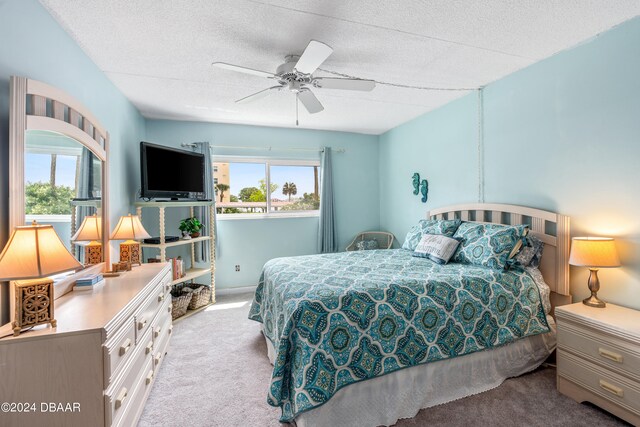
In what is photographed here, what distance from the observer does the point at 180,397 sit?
83.4 inches

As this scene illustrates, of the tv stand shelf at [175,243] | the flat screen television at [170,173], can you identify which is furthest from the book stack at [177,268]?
the flat screen television at [170,173]

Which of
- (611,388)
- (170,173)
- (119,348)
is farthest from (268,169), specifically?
(611,388)

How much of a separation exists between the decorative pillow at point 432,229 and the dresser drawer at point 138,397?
268 cm

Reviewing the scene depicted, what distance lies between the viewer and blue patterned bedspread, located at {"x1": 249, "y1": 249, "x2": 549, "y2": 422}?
1.74 metres

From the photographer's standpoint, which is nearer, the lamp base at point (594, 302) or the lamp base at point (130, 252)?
the lamp base at point (594, 302)

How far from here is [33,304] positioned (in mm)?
1293

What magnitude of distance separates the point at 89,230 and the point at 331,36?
2.27 m

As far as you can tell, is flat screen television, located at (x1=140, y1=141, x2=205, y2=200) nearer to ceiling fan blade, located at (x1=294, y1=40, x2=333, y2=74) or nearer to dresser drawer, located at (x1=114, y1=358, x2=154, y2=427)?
dresser drawer, located at (x1=114, y1=358, x2=154, y2=427)

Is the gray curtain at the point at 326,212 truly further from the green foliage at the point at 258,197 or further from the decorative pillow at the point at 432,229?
the decorative pillow at the point at 432,229

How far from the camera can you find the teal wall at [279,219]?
4.36m

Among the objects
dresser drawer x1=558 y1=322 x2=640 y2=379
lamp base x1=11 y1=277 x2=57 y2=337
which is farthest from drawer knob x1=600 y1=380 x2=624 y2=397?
lamp base x1=11 y1=277 x2=57 y2=337

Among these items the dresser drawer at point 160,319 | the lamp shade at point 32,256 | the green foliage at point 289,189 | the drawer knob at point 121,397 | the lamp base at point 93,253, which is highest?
the green foliage at point 289,189

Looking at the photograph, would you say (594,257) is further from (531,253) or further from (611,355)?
(611,355)

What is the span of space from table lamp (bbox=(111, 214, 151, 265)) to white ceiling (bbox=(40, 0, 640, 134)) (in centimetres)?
138
